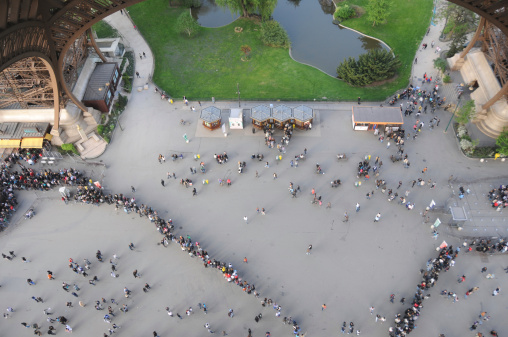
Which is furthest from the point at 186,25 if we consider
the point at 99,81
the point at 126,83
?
the point at 99,81

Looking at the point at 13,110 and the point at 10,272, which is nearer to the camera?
the point at 10,272

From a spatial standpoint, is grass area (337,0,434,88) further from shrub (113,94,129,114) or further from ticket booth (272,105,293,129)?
shrub (113,94,129,114)

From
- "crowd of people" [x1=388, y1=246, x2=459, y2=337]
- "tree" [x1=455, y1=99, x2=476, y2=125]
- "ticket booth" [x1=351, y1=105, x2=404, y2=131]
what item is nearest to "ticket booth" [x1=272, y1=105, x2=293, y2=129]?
"ticket booth" [x1=351, y1=105, x2=404, y2=131]

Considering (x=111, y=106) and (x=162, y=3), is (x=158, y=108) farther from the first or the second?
(x=162, y=3)

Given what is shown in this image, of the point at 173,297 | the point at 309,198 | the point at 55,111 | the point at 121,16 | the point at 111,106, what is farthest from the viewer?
the point at 121,16

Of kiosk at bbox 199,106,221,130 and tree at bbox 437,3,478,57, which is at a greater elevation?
tree at bbox 437,3,478,57

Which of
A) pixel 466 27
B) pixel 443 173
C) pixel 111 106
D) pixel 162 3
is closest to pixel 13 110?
pixel 111 106
